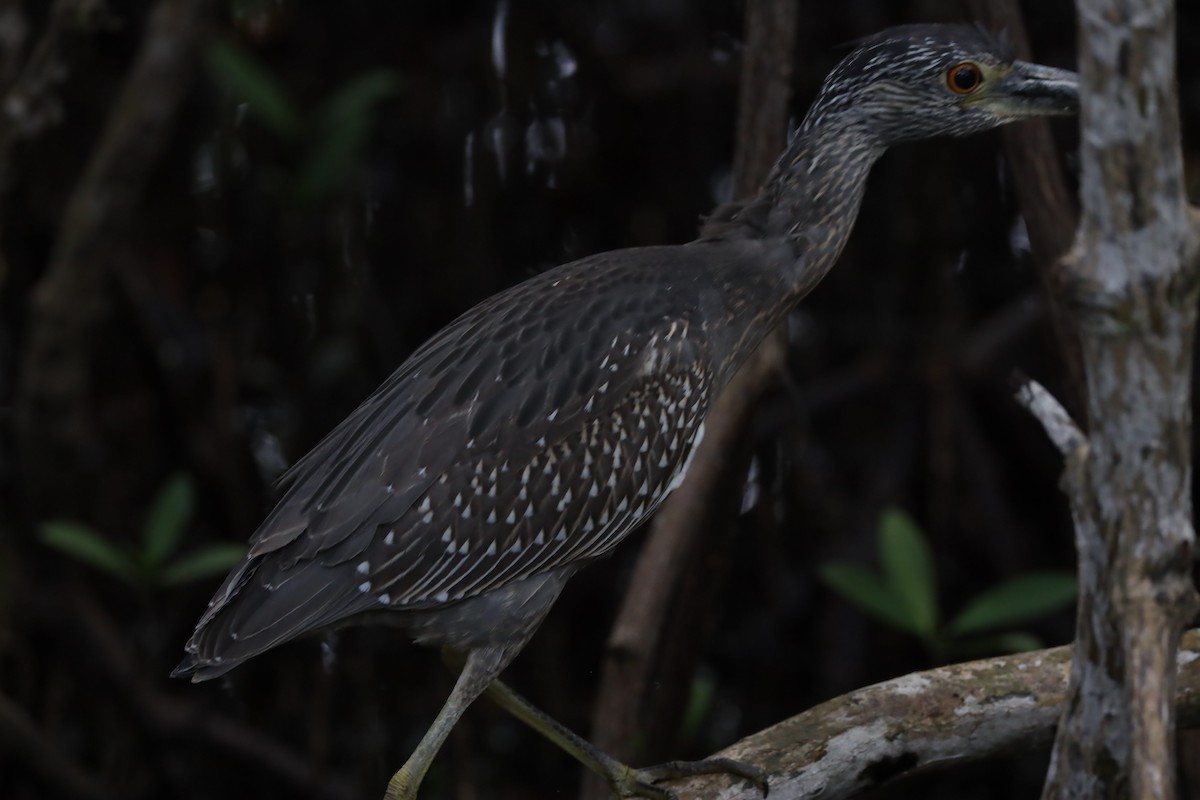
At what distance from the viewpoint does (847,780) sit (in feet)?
8.40

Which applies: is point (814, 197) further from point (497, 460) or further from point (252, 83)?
point (252, 83)

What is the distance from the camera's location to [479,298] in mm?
5102

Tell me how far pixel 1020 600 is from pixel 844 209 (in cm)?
127

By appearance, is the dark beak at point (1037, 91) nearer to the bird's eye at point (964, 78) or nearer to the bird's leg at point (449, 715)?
the bird's eye at point (964, 78)

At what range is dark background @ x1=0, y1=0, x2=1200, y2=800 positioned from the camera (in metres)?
4.86

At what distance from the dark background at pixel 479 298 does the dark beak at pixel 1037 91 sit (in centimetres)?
191

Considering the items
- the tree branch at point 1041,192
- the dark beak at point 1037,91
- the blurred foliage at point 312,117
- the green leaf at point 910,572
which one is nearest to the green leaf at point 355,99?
the blurred foliage at point 312,117

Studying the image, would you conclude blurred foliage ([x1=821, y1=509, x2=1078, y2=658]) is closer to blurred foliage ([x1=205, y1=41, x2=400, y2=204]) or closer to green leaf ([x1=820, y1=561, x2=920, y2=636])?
green leaf ([x1=820, y1=561, x2=920, y2=636])

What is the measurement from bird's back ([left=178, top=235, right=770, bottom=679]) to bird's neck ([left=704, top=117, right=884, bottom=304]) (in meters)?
0.08

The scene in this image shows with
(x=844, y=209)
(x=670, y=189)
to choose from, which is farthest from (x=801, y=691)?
(x=844, y=209)

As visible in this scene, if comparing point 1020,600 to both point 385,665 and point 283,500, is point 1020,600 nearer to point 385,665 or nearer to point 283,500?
point 283,500

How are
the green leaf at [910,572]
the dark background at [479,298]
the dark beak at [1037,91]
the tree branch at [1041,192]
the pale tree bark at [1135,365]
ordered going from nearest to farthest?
the pale tree bark at [1135,365] < the dark beak at [1037,91] < the tree branch at [1041,192] < the green leaf at [910,572] < the dark background at [479,298]

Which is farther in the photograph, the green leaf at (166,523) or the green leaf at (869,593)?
the green leaf at (166,523)

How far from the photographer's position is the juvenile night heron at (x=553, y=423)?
275 cm
